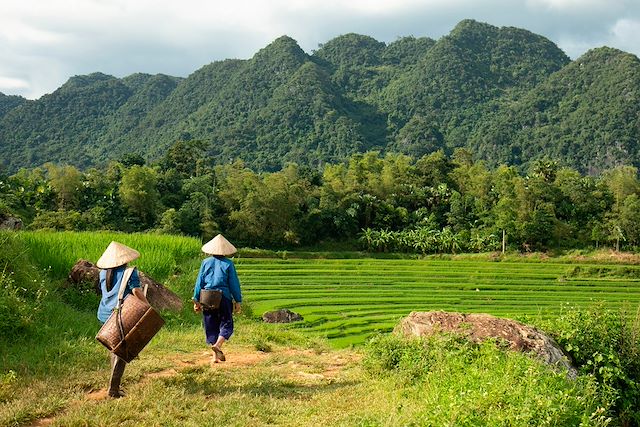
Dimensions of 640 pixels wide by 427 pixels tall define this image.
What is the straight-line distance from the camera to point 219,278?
6332 mm

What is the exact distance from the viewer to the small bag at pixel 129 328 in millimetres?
4898

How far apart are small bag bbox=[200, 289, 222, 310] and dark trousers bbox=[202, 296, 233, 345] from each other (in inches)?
5.3

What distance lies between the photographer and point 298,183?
53500 millimetres

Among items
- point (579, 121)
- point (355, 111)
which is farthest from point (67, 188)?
point (579, 121)

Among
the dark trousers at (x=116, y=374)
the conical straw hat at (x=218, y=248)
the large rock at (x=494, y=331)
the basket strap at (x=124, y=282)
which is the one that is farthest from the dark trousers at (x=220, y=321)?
the large rock at (x=494, y=331)

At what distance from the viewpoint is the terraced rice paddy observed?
2197 cm

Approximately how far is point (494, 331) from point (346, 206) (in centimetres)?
4512

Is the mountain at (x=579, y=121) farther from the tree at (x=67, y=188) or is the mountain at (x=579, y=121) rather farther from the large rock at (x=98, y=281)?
the large rock at (x=98, y=281)

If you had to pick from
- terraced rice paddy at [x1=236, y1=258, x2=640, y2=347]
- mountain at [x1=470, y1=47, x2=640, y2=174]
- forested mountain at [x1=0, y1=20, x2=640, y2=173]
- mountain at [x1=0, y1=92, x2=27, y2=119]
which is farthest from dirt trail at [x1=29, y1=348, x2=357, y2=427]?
mountain at [x1=0, y1=92, x2=27, y2=119]

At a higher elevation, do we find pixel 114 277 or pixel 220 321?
pixel 114 277

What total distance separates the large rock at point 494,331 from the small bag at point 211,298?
2.22m

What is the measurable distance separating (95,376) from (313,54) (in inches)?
6561

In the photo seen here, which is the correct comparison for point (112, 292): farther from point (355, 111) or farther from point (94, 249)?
point (355, 111)

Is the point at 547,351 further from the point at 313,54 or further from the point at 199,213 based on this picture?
the point at 313,54
